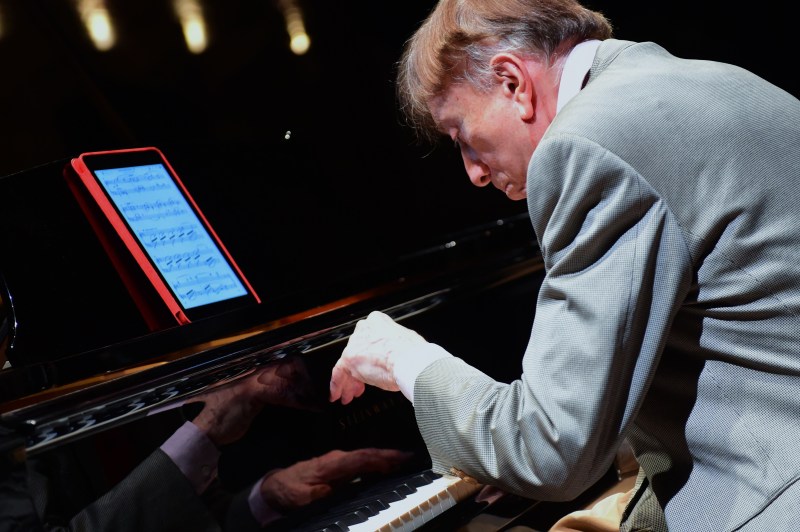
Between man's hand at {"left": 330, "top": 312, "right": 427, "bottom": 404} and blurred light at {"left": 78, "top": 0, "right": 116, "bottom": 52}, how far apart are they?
1.77 meters

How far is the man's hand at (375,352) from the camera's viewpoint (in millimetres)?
1362

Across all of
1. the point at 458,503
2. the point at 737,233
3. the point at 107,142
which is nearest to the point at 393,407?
the point at 458,503

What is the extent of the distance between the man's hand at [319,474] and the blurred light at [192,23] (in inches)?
74.9

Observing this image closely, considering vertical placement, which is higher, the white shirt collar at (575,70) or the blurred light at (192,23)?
the blurred light at (192,23)

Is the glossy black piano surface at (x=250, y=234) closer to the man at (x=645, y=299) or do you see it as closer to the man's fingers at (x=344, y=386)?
the man's fingers at (x=344, y=386)

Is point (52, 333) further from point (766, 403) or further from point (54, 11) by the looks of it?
point (54, 11)

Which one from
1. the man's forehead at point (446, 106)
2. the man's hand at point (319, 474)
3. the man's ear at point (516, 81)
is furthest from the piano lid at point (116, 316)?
the man's ear at point (516, 81)

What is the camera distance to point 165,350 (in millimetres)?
1640

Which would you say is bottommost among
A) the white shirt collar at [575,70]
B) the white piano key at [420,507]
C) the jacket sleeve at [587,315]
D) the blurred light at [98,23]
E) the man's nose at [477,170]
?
the white piano key at [420,507]

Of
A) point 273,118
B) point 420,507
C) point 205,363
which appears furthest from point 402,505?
point 273,118

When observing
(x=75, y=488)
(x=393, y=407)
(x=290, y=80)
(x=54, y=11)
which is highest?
(x=54, y=11)

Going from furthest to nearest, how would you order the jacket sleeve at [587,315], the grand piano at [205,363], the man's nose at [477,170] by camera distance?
1. the man's nose at [477,170]
2. the grand piano at [205,363]
3. the jacket sleeve at [587,315]

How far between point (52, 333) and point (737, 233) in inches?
49.6

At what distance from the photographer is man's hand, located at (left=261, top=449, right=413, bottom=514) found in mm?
1414
